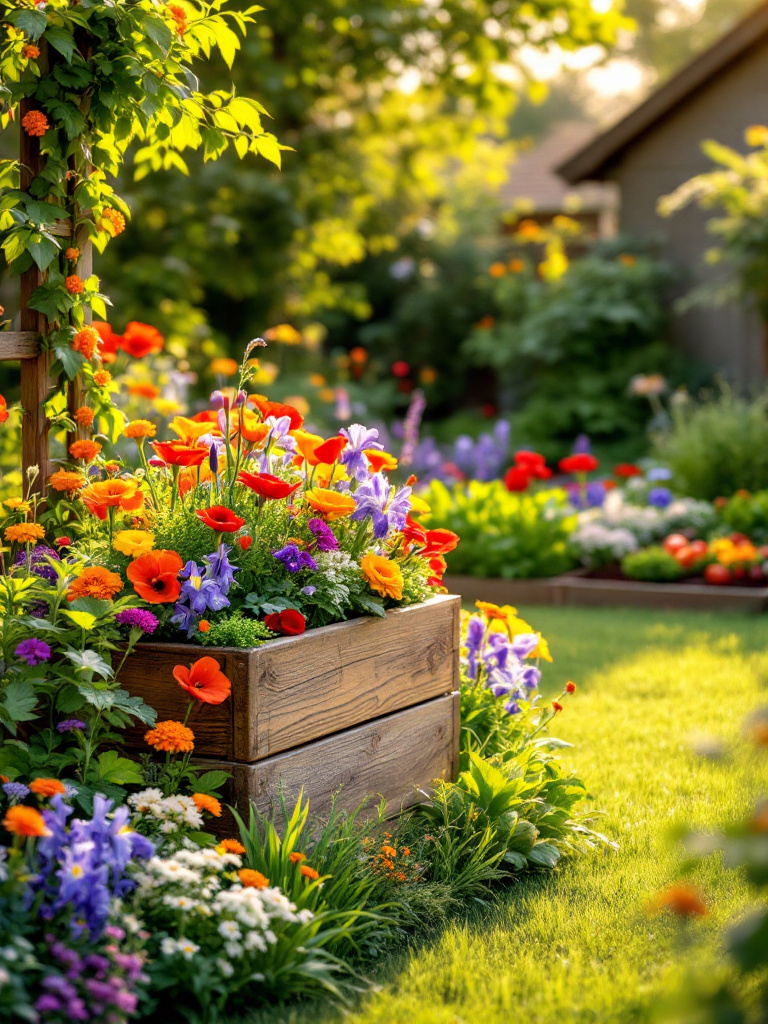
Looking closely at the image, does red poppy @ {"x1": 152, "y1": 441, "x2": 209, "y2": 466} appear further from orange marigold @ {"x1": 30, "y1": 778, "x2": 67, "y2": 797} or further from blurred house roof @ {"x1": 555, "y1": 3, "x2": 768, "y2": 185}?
blurred house roof @ {"x1": 555, "y1": 3, "x2": 768, "y2": 185}

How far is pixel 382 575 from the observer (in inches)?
109

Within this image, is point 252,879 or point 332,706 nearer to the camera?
point 252,879

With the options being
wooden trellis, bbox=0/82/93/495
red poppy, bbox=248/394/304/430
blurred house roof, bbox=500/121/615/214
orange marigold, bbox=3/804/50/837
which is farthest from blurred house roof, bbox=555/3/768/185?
orange marigold, bbox=3/804/50/837

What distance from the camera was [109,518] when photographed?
272 cm

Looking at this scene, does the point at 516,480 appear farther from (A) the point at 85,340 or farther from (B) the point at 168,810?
(B) the point at 168,810

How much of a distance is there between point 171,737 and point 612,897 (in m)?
1.13

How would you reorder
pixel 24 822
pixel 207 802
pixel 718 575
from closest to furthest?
pixel 24 822 → pixel 207 802 → pixel 718 575

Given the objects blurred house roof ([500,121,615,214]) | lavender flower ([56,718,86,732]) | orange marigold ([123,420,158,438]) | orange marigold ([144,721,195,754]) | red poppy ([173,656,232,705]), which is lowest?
orange marigold ([144,721,195,754])

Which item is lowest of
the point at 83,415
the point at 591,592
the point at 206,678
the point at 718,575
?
the point at 591,592

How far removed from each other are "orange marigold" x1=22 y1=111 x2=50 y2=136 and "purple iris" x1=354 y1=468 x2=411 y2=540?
1.17m

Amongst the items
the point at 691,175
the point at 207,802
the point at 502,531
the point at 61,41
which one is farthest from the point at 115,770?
the point at 691,175

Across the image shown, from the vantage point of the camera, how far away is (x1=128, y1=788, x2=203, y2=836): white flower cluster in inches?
88.0

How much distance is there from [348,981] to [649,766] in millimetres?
1635

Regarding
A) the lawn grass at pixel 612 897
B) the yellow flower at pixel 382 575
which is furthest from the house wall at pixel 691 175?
the yellow flower at pixel 382 575
